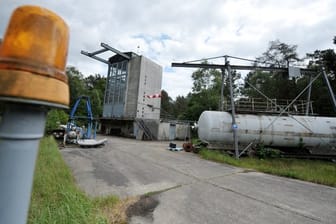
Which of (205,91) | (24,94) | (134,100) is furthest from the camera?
(205,91)

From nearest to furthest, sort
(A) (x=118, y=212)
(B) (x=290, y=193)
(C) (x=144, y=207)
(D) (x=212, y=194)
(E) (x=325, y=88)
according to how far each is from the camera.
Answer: (A) (x=118, y=212)
(C) (x=144, y=207)
(D) (x=212, y=194)
(B) (x=290, y=193)
(E) (x=325, y=88)

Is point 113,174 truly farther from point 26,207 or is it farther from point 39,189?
point 26,207

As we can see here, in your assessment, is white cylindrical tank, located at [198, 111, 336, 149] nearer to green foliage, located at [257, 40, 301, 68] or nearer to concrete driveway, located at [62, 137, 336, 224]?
concrete driveway, located at [62, 137, 336, 224]

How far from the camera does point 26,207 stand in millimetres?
546

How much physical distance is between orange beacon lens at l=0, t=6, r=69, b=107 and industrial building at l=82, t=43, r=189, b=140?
1727 cm

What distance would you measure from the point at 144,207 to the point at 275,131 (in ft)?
28.3

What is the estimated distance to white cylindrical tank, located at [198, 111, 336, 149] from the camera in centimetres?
910

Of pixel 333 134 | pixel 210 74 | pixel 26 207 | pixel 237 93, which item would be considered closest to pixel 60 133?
pixel 26 207

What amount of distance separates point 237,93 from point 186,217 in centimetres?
2797

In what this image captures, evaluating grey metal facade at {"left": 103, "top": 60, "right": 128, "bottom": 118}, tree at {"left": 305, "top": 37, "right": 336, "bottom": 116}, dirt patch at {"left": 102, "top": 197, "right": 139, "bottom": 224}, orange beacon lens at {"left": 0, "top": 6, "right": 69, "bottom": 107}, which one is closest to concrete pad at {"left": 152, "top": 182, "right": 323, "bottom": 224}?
dirt patch at {"left": 102, "top": 197, "right": 139, "bottom": 224}

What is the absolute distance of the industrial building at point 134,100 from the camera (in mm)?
18136

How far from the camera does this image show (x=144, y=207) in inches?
114

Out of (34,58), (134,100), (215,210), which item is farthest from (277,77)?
(34,58)

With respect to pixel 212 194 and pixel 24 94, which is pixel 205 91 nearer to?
pixel 212 194
